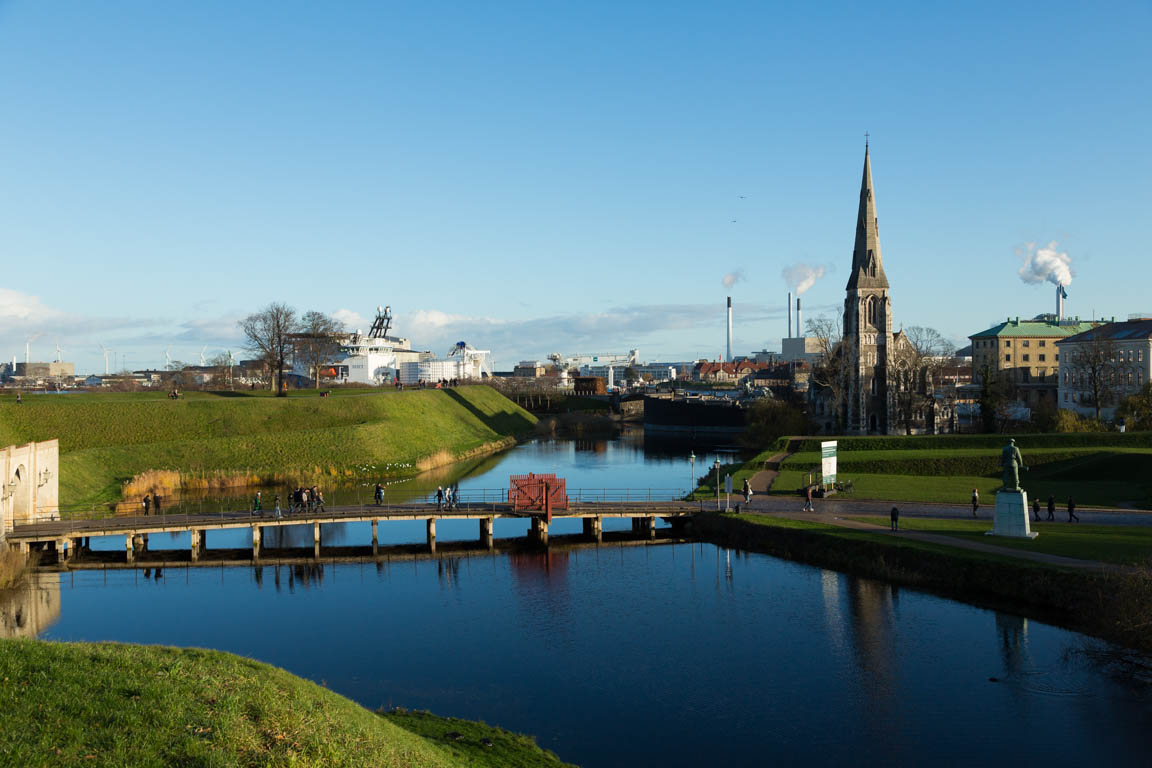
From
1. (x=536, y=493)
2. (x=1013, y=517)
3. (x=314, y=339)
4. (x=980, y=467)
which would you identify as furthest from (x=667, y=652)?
(x=314, y=339)

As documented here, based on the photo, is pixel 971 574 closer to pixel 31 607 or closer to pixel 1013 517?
pixel 1013 517

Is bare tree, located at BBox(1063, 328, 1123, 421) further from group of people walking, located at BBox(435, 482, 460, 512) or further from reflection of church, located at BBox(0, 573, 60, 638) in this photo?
reflection of church, located at BBox(0, 573, 60, 638)

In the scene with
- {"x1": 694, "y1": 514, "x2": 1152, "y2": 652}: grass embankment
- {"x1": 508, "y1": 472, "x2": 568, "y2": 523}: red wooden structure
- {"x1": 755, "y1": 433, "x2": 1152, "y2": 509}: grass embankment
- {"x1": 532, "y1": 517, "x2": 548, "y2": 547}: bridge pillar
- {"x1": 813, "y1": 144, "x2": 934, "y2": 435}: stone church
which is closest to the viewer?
{"x1": 694, "y1": 514, "x2": 1152, "y2": 652}: grass embankment

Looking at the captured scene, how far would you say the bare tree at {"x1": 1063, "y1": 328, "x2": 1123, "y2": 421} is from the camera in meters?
78.5

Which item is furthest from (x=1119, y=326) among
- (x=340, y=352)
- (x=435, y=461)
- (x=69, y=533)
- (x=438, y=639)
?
(x=340, y=352)

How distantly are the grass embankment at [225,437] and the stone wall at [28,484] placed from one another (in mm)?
7946

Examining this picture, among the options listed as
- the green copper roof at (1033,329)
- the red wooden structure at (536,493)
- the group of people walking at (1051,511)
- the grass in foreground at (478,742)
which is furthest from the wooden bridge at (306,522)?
the green copper roof at (1033,329)

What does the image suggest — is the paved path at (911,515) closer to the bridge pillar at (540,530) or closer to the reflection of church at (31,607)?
the bridge pillar at (540,530)

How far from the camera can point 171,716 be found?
1420 cm

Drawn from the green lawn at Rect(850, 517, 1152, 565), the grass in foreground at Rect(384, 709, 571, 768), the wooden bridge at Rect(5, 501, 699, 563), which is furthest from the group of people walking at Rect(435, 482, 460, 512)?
the grass in foreground at Rect(384, 709, 571, 768)

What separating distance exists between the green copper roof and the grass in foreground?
136m

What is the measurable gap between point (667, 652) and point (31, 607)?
79.9 ft

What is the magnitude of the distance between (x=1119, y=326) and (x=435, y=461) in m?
77.3

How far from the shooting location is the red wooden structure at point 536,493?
47.0m
